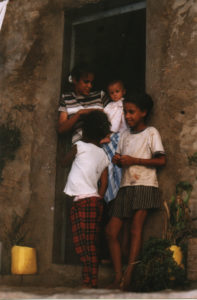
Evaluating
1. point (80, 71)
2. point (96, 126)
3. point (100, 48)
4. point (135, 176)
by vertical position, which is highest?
point (100, 48)

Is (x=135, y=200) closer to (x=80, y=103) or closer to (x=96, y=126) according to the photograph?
(x=96, y=126)

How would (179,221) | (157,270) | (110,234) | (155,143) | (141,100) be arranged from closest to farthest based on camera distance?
(157,270), (179,221), (110,234), (155,143), (141,100)

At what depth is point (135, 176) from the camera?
445 centimetres

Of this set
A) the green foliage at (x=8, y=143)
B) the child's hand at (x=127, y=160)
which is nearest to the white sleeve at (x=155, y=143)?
the child's hand at (x=127, y=160)

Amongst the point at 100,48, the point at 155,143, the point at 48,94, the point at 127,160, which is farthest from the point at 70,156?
the point at 100,48

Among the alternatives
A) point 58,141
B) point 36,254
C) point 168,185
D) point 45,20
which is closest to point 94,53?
point 45,20

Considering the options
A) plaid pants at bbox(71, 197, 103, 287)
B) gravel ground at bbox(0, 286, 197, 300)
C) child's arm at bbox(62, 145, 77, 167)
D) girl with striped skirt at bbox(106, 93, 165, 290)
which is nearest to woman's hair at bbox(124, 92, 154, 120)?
girl with striped skirt at bbox(106, 93, 165, 290)

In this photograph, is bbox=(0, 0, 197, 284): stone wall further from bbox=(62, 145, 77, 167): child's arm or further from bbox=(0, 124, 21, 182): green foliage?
bbox=(62, 145, 77, 167): child's arm

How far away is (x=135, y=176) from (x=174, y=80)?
91cm

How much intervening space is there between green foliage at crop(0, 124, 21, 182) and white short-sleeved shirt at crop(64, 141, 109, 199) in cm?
82

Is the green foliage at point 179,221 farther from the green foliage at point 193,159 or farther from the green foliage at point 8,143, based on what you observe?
the green foliage at point 8,143

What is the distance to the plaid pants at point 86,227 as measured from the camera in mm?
4332

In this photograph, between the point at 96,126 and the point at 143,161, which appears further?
the point at 96,126

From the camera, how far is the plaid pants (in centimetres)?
433
